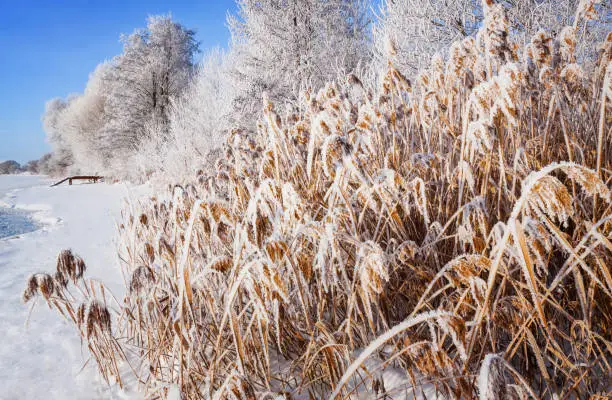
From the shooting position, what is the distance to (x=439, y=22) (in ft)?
24.7

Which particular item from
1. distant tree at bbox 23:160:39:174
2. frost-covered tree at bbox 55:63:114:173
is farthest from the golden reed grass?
distant tree at bbox 23:160:39:174

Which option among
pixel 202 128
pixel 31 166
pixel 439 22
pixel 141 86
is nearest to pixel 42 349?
pixel 439 22

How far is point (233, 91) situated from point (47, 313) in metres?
9.56

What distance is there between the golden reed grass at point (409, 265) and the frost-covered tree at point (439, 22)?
5.70 m

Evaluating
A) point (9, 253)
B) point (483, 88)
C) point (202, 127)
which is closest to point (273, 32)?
point (202, 127)

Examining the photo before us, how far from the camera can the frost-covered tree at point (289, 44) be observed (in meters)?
10.8

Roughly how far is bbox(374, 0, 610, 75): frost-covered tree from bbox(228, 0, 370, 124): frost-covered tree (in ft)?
9.60

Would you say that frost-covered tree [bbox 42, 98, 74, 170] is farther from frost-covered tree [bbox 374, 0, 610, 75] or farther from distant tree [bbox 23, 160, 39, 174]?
frost-covered tree [bbox 374, 0, 610, 75]

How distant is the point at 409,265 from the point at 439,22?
26.6 ft

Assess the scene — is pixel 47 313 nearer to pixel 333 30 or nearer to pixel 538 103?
pixel 538 103

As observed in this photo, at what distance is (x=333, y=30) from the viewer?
11281 millimetres

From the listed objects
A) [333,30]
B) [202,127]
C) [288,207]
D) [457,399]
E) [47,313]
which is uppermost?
[333,30]

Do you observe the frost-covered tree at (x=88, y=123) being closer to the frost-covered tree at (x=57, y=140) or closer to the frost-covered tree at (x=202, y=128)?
the frost-covered tree at (x=57, y=140)

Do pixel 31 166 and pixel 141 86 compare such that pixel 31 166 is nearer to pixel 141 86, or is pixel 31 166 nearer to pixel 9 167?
pixel 9 167
